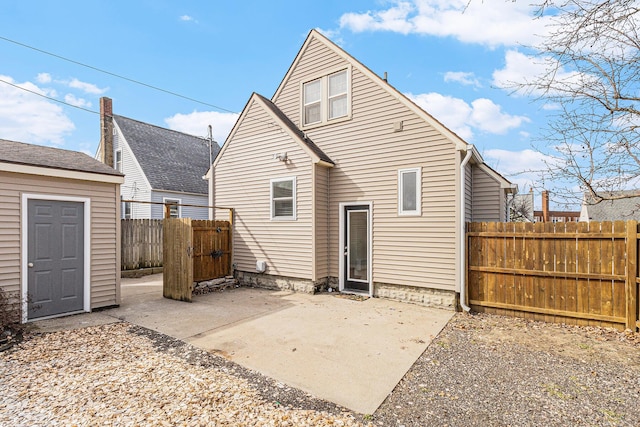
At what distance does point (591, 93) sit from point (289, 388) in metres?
6.67

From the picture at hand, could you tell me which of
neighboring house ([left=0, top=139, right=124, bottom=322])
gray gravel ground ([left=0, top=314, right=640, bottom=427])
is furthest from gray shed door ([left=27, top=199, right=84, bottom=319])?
gray gravel ground ([left=0, top=314, right=640, bottom=427])

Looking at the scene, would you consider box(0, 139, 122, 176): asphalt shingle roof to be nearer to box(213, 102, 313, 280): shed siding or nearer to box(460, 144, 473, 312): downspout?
box(213, 102, 313, 280): shed siding

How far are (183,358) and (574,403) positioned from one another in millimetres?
4628

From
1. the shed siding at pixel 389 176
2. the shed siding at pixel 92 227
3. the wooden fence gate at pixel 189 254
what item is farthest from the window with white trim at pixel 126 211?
the shed siding at pixel 389 176

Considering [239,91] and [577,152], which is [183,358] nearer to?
[577,152]

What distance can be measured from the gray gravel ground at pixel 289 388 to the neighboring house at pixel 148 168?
10.8 m

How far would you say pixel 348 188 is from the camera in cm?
855

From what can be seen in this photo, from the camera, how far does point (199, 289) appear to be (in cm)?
848

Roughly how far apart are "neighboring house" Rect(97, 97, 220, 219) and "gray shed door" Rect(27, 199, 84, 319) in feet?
26.2

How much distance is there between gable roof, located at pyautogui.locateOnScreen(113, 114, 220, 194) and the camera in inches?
621

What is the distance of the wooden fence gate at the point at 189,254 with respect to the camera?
25.2 feet

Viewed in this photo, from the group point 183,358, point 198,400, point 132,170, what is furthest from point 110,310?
point 132,170

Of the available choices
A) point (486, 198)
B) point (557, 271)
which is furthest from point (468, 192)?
point (557, 271)

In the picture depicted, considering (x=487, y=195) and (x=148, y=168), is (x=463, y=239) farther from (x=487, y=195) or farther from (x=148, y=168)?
(x=148, y=168)
